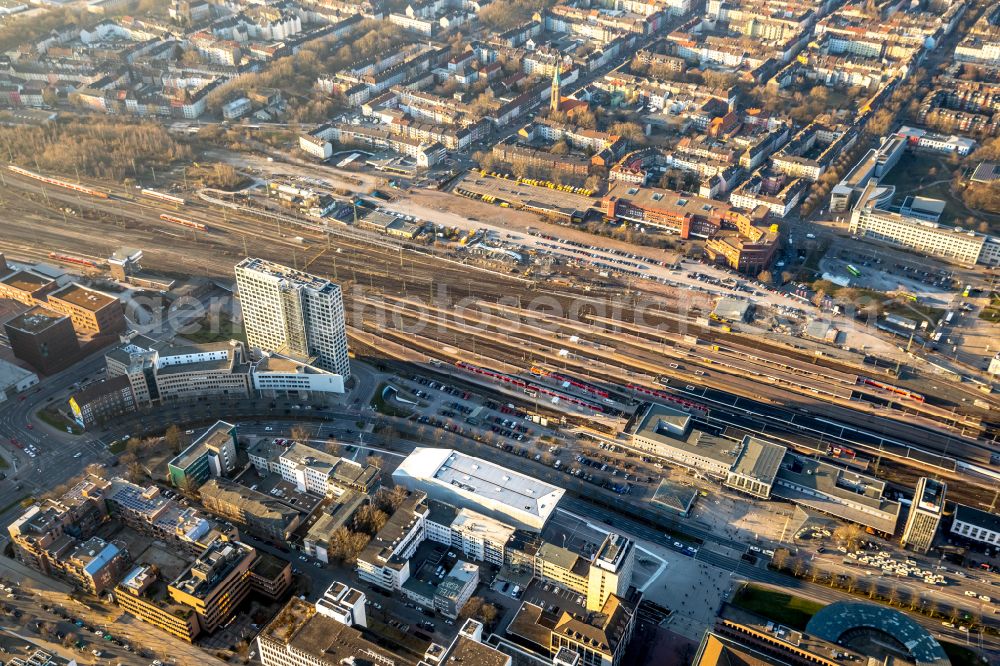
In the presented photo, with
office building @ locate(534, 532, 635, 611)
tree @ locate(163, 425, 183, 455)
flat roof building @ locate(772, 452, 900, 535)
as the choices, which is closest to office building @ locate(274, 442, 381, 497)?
tree @ locate(163, 425, 183, 455)

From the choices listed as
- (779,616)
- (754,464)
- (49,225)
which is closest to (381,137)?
(49,225)

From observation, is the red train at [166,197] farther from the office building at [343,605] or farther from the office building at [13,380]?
the office building at [343,605]

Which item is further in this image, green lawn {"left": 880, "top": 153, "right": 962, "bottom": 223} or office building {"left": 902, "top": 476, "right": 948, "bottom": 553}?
green lawn {"left": 880, "top": 153, "right": 962, "bottom": 223}

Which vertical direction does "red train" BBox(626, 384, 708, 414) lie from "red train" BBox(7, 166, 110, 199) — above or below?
below

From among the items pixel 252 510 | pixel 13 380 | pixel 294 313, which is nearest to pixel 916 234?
pixel 294 313

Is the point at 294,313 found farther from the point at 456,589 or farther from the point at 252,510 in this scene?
the point at 456,589

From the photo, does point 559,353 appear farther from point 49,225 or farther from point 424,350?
point 49,225

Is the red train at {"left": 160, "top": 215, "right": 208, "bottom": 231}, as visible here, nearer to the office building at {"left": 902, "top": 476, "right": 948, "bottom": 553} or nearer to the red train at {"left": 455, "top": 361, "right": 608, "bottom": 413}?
the red train at {"left": 455, "top": 361, "right": 608, "bottom": 413}
